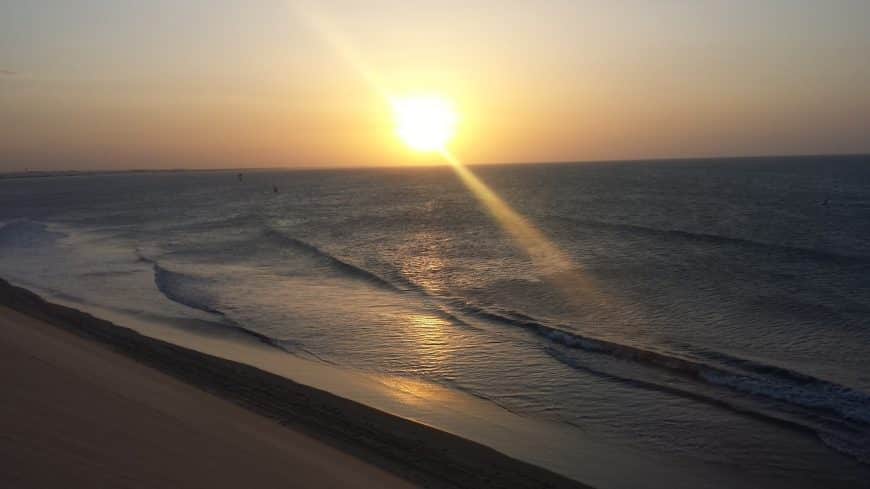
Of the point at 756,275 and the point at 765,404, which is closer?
the point at 765,404

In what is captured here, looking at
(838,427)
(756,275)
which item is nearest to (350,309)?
(838,427)

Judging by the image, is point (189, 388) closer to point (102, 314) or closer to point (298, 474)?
point (298, 474)

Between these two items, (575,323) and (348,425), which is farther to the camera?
(575,323)

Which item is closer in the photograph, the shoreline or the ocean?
the shoreline

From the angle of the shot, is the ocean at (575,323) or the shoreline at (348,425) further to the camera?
the ocean at (575,323)
